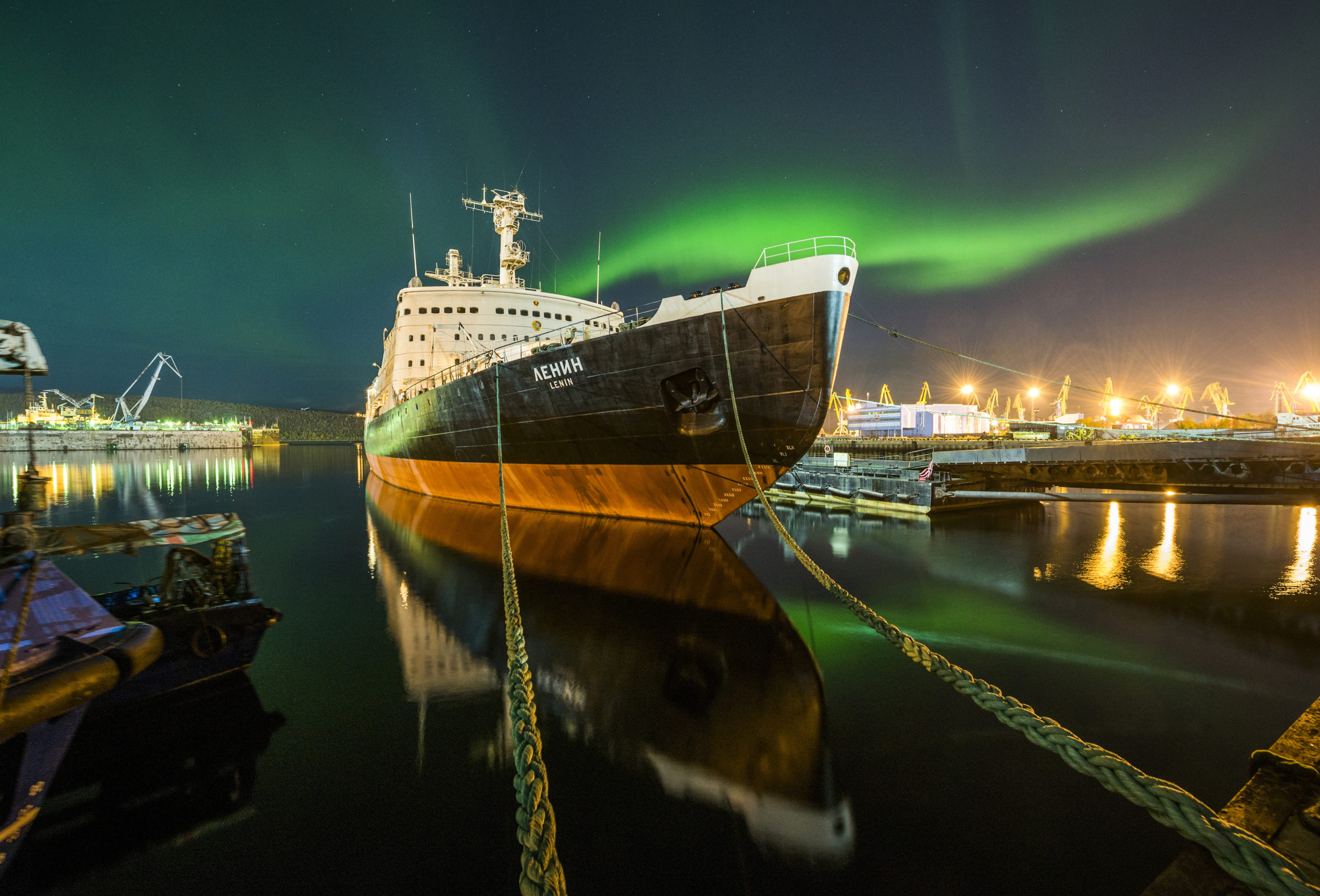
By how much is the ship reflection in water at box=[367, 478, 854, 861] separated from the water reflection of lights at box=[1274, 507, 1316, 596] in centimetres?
936

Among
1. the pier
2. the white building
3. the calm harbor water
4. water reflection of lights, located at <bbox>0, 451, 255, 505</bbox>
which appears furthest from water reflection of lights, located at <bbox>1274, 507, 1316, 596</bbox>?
the white building

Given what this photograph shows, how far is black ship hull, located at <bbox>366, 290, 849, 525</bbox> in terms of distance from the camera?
30.6 feet

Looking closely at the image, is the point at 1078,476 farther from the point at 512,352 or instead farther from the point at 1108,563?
the point at 512,352

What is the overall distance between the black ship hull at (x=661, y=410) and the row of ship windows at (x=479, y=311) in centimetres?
499

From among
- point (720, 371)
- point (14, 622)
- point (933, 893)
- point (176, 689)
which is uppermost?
point (720, 371)

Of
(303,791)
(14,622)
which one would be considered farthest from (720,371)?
(14,622)

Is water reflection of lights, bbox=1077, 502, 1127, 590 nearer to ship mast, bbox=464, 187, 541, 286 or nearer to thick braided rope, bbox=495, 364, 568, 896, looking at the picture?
thick braided rope, bbox=495, 364, 568, 896

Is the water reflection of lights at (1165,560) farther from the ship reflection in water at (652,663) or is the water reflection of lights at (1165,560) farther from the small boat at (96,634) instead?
the small boat at (96,634)

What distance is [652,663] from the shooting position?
6191 millimetres

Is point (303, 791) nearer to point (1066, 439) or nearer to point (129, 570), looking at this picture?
point (129, 570)

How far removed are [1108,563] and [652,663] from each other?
10732mm

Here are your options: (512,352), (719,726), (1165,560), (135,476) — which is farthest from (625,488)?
(135,476)

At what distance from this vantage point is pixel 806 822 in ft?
11.9

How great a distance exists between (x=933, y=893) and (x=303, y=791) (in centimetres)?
469
